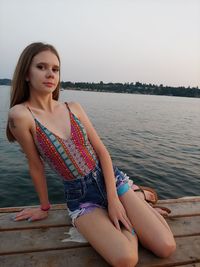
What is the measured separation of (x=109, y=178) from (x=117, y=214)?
46cm

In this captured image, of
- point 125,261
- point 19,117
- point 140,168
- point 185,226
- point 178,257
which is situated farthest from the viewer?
point 140,168

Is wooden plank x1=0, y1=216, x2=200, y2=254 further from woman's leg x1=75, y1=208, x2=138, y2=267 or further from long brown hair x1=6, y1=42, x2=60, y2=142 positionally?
long brown hair x1=6, y1=42, x2=60, y2=142

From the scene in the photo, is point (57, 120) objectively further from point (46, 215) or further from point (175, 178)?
point (175, 178)

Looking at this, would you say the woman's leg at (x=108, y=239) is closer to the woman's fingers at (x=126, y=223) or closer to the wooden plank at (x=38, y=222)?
the woman's fingers at (x=126, y=223)

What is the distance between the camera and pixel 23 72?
135 inches

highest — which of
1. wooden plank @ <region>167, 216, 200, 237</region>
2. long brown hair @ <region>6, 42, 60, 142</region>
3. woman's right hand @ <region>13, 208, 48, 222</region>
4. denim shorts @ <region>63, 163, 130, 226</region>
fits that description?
long brown hair @ <region>6, 42, 60, 142</region>

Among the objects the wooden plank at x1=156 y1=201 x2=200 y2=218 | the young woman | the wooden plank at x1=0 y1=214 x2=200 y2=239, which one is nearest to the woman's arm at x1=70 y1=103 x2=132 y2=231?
the young woman

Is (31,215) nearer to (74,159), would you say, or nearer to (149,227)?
(74,159)

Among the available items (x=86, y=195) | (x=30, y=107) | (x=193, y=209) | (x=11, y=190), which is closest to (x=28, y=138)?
(x=30, y=107)

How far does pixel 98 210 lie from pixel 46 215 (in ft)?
3.13

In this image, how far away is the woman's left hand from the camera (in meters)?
3.27

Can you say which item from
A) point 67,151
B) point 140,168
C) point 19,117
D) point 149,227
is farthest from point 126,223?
point 140,168

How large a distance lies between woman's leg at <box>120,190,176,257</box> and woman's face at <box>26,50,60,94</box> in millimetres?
1671

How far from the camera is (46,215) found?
3994mm
